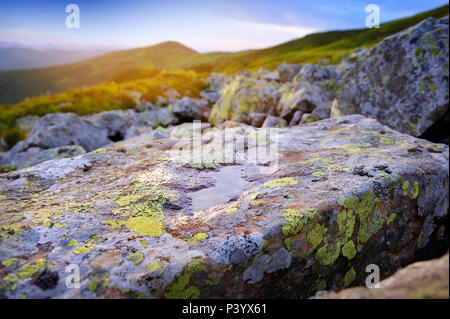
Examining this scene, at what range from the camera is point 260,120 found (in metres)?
16.8

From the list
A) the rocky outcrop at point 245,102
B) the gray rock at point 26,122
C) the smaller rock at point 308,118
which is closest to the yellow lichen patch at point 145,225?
the smaller rock at point 308,118

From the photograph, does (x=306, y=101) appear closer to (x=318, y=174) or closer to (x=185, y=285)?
(x=318, y=174)

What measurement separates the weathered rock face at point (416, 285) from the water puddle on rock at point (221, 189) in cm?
290

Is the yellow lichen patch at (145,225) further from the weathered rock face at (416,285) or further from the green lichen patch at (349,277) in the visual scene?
the green lichen patch at (349,277)

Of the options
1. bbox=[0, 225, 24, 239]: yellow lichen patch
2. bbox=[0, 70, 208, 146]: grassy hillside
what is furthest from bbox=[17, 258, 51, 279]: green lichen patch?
bbox=[0, 70, 208, 146]: grassy hillside

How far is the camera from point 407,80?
11.2m

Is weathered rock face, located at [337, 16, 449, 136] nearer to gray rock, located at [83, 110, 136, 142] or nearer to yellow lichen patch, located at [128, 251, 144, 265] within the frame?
yellow lichen patch, located at [128, 251, 144, 265]

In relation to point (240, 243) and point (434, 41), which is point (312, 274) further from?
point (434, 41)

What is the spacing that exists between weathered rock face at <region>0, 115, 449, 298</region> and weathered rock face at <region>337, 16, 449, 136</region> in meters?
3.76

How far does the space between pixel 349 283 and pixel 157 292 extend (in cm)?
322

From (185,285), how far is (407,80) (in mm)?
12017

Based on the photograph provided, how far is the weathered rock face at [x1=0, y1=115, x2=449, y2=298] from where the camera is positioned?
347 centimetres

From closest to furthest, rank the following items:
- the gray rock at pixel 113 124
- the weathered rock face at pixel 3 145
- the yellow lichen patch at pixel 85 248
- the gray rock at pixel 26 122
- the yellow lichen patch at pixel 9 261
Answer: the yellow lichen patch at pixel 9 261, the yellow lichen patch at pixel 85 248, the gray rock at pixel 113 124, the weathered rock face at pixel 3 145, the gray rock at pixel 26 122

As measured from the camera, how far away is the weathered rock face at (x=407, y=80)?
10453 millimetres
